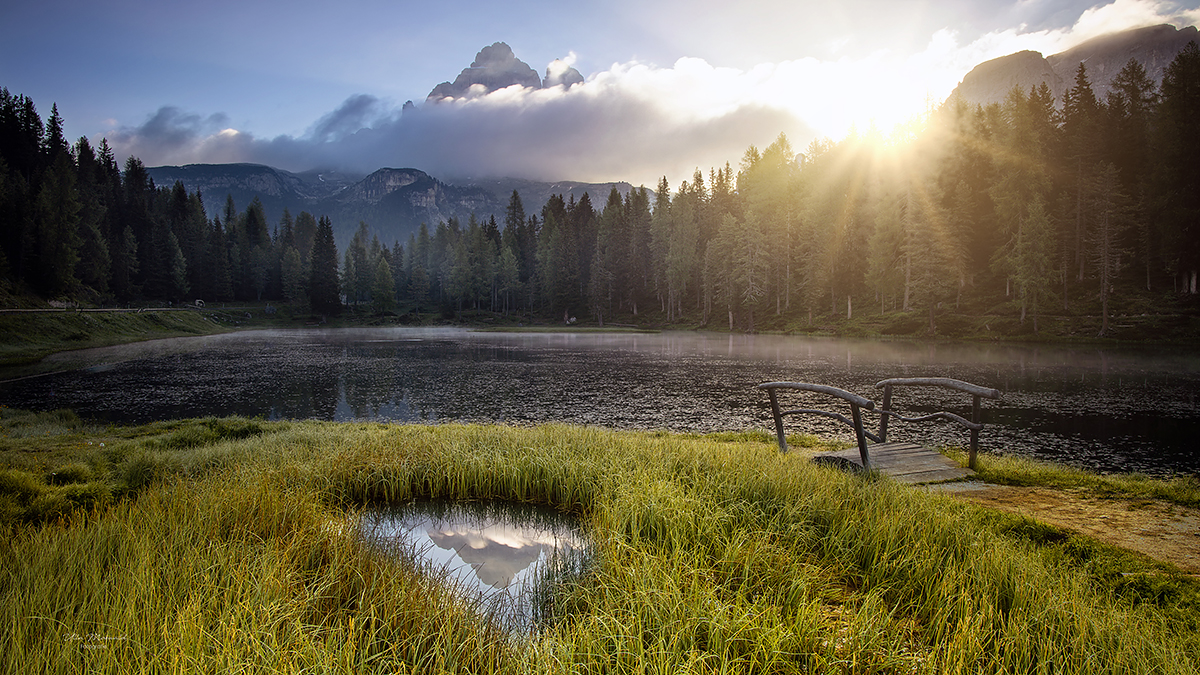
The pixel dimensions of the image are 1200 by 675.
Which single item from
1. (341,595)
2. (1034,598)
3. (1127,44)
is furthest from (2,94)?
(1127,44)

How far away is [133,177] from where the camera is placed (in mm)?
91062

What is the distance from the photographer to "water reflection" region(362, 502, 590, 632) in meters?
4.62

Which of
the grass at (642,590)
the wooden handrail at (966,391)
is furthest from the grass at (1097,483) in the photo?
the grass at (642,590)

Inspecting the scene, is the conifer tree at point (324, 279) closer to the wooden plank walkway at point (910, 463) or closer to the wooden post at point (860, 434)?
the wooden plank walkway at point (910, 463)

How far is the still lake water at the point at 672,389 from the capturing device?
1363 cm

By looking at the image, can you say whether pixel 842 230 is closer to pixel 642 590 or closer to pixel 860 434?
pixel 860 434

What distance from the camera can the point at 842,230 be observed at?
53656 millimetres

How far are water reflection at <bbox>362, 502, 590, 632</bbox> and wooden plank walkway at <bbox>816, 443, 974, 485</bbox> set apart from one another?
4.18 meters

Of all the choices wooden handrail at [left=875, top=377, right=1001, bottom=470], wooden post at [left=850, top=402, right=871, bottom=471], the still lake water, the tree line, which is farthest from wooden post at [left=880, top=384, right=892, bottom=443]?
the tree line

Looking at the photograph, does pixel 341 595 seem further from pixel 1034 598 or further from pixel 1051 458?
pixel 1051 458

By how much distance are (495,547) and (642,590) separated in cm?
291

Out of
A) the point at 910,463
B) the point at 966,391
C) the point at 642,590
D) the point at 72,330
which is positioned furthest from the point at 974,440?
the point at 72,330

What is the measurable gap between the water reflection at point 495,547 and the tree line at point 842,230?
154 ft

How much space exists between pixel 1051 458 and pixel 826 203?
5102 centimetres
